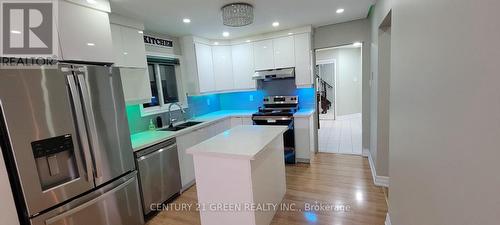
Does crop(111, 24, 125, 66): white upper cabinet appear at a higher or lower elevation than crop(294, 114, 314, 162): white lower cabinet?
higher

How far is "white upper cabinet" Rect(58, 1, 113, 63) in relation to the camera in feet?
6.02

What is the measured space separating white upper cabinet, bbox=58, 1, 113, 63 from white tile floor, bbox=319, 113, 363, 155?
4.11m

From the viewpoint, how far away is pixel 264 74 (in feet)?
13.6

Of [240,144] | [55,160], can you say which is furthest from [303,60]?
[55,160]

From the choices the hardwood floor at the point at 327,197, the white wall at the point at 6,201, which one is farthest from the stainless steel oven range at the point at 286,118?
the white wall at the point at 6,201

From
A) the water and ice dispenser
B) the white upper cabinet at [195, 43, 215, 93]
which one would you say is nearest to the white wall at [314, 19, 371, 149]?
the white upper cabinet at [195, 43, 215, 93]

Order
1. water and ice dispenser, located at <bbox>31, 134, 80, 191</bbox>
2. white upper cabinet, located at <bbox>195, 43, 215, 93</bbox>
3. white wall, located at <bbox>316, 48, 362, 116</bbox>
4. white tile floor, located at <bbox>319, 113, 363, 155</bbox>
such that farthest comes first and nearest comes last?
white wall, located at <bbox>316, 48, 362, 116</bbox> < white tile floor, located at <bbox>319, 113, 363, 155</bbox> < white upper cabinet, located at <bbox>195, 43, 215, 93</bbox> < water and ice dispenser, located at <bbox>31, 134, 80, 191</bbox>

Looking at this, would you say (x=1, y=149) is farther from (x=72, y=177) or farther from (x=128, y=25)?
(x=128, y=25)

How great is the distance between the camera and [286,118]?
373 centimetres

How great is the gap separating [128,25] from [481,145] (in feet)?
10.6

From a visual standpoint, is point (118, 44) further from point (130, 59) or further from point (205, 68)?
point (205, 68)

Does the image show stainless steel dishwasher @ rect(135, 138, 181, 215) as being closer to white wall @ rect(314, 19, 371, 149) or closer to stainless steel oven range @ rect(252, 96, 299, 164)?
stainless steel oven range @ rect(252, 96, 299, 164)

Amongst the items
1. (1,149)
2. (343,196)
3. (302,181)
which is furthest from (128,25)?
(343,196)

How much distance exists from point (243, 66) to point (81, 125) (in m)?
3.05
